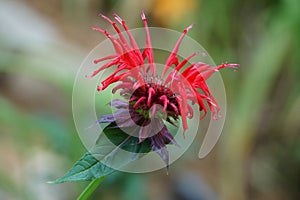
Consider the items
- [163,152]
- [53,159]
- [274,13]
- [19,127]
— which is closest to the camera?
[163,152]

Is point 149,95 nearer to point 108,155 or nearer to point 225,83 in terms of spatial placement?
point 108,155

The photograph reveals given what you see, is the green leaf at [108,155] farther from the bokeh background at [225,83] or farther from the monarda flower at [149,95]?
the bokeh background at [225,83]

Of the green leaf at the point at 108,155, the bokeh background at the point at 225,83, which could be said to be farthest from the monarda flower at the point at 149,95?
the bokeh background at the point at 225,83

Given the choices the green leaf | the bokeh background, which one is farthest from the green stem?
the bokeh background

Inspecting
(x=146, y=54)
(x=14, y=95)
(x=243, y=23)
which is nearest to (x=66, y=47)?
(x=14, y=95)

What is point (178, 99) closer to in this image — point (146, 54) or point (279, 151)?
point (146, 54)

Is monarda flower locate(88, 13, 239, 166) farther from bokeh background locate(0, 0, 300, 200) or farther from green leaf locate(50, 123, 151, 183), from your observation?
bokeh background locate(0, 0, 300, 200)

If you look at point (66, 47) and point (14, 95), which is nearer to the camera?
point (14, 95)
